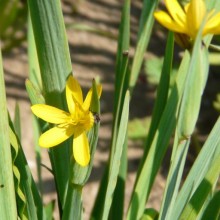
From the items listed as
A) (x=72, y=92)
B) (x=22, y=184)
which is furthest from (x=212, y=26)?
(x=22, y=184)

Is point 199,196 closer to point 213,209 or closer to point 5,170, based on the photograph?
point 213,209

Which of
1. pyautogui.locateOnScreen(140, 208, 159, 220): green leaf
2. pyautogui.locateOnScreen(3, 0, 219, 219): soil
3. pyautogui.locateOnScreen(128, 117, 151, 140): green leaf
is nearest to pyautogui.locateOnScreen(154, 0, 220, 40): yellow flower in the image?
pyautogui.locateOnScreen(140, 208, 159, 220): green leaf

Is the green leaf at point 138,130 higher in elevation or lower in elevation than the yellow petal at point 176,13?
lower

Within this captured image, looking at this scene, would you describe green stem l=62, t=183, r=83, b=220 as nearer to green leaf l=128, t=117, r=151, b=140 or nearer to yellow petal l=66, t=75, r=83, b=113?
yellow petal l=66, t=75, r=83, b=113

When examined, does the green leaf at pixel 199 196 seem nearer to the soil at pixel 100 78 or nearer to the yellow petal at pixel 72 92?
the yellow petal at pixel 72 92

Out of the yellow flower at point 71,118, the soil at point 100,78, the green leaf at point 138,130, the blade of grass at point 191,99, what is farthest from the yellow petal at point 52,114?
the soil at point 100,78
